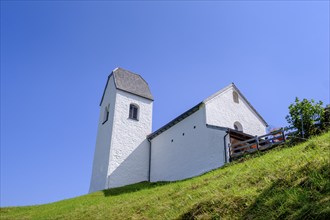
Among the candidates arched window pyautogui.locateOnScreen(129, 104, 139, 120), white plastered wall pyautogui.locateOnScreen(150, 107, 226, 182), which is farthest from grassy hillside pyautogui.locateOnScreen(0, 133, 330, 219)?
arched window pyautogui.locateOnScreen(129, 104, 139, 120)

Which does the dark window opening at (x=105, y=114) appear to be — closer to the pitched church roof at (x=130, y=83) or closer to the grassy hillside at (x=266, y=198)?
the pitched church roof at (x=130, y=83)

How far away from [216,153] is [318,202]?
13581 mm

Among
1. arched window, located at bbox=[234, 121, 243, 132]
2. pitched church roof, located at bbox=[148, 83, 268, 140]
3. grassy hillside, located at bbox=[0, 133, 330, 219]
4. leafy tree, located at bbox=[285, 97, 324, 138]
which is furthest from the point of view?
arched window, located at bbox=[234, 121, 243, 132]

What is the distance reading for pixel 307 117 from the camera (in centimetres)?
1452

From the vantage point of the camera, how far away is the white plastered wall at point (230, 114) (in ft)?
70.9

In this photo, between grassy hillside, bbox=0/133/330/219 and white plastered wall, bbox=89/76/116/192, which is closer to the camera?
grassy hillside, bbox=0/133/330/219

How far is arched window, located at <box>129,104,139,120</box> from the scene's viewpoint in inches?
1115

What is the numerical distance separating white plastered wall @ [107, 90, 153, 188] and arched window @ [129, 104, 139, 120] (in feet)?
1.00

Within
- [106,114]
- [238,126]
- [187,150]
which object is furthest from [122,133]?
[238,126]

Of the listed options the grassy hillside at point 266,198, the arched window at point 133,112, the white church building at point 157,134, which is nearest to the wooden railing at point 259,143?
the white church building at point 157,134

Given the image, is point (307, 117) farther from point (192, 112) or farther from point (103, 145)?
point (103, 145)

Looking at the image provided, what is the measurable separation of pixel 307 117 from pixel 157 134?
14378mm

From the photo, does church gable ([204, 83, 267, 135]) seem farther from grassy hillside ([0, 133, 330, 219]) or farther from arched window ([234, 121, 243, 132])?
grassy hillside ([0, 133, 330, 219])

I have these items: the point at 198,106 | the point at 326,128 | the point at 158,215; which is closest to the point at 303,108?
the point at 326,128
